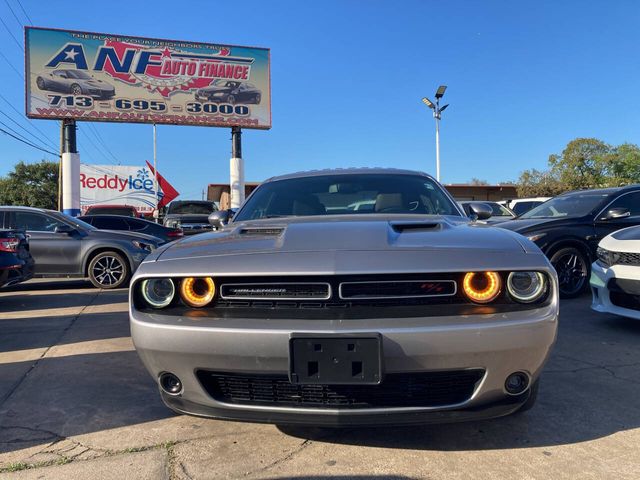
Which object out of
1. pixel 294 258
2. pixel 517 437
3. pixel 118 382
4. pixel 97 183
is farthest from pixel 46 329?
pixel 97 183

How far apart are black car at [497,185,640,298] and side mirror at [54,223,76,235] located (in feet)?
23.2

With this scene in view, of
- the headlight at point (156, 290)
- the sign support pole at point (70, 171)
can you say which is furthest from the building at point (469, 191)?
the headlight at point (156, 290)

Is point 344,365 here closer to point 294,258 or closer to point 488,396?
point 294,258

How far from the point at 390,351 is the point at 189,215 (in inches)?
546

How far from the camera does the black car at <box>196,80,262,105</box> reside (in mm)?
19344

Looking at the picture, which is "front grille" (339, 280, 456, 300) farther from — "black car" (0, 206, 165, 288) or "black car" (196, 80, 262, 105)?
"black car" (196, 80, 262, 105)

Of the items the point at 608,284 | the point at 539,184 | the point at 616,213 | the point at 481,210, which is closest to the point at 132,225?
the point at 481,210

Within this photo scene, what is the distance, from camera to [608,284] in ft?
15.4

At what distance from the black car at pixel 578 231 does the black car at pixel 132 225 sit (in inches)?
286

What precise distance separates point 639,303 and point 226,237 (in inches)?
155

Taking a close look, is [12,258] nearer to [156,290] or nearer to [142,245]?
[142,245]

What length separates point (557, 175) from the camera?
53844 mm

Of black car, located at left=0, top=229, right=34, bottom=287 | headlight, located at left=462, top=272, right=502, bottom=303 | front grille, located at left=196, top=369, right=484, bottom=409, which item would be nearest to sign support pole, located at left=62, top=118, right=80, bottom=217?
black car, located at left=0, top=229, right=34, bottom=287

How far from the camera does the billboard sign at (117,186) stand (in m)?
24.5
